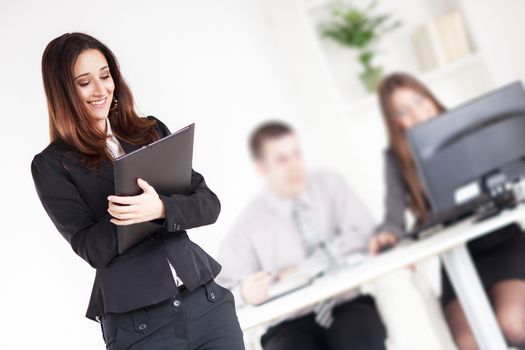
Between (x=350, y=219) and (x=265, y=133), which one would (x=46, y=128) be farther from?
(x=350, y=219)

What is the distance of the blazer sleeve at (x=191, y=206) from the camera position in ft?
3.34

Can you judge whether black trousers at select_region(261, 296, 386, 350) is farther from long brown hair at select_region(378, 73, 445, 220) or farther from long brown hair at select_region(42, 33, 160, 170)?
long brown hair at select_region(42, 33, 160, 170)

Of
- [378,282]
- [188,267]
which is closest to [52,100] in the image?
[188,267]

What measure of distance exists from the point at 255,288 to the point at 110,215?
766 mm

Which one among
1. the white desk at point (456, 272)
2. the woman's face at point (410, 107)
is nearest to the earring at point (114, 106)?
the white desk at point (456, 272)

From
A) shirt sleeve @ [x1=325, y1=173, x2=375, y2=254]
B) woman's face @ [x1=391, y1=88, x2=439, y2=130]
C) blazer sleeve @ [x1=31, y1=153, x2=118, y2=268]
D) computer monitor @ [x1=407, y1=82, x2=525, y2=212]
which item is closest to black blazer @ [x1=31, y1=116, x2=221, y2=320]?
blazer sleeve @ [x1=31, y1=153, x2=118, y2=268]

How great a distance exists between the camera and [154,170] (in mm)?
1026

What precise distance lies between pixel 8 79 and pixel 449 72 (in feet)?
8.69

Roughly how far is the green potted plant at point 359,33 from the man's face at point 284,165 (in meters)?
0.52

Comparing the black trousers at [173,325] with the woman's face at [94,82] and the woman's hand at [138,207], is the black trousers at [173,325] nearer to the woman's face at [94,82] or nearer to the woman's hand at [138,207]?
the woman's hand at [138,207]

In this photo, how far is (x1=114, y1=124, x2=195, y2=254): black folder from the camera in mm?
982

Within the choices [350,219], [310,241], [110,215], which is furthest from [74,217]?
[350,219]

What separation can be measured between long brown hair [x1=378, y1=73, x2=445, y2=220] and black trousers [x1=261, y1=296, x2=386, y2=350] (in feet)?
2.04

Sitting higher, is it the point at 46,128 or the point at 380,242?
the point at 46,128
